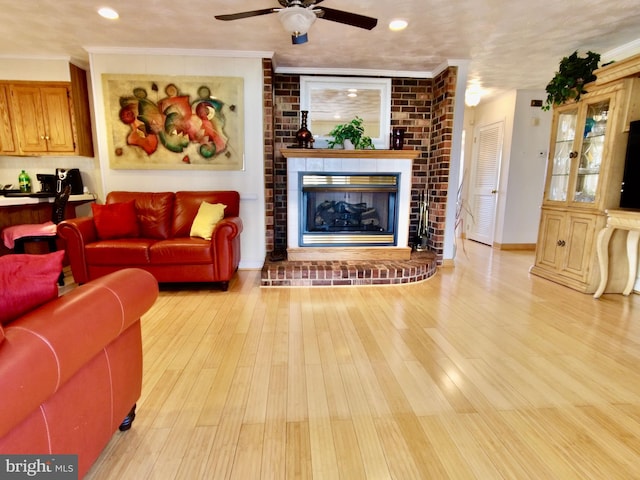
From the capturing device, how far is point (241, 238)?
3.87 meters

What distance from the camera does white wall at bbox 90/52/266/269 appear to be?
3.52 m

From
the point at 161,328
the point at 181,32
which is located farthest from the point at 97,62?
the point at 161,328

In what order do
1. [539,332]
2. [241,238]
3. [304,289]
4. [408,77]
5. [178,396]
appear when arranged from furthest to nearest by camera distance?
[408,77] → [241,238] → [304,289] → [539,332] → [178,396]

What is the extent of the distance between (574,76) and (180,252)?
166 inches

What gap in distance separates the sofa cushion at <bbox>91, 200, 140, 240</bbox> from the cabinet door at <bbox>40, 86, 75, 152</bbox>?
4.09ft

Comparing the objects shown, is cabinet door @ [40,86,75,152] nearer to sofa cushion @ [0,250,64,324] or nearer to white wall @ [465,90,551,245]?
sofa cushion @ [0,250,64,324]

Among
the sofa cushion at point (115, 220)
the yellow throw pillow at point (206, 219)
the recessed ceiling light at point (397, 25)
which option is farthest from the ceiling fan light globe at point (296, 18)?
the sofa cushion at point (115, 220)

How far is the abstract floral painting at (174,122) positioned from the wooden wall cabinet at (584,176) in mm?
3550

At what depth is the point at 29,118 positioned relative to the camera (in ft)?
12.4

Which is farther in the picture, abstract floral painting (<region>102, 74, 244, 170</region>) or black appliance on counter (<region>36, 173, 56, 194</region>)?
black appliance on counter (<region>36, 173, 56, 194</region>)

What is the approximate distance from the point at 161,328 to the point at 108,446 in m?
1.13

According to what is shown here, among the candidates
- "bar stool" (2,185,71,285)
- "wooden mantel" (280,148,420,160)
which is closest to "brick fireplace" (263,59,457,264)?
"wooden mantel" (280,148,420,160)

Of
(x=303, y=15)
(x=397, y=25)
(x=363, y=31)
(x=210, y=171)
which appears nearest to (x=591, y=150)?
(x=397, y=25)

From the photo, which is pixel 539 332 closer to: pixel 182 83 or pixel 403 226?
pixel 403 226
